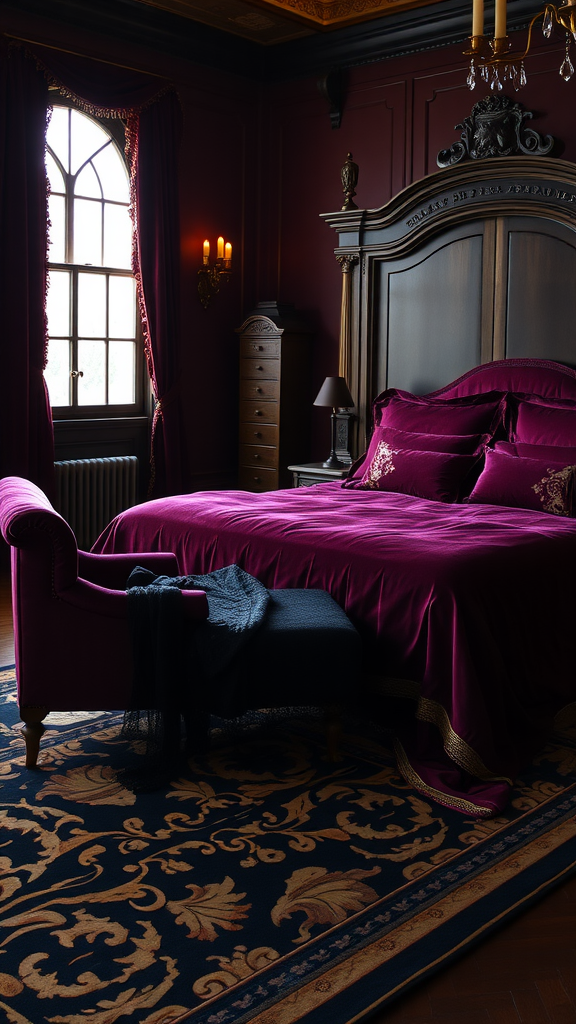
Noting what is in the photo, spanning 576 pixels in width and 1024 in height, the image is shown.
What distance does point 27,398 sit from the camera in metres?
5.57

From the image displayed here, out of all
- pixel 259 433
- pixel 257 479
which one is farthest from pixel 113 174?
pixel 257 479

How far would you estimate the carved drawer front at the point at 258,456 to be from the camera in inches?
260

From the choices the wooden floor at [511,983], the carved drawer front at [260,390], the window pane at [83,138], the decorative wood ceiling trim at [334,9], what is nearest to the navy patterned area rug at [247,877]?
the wooden floor at [511,983]

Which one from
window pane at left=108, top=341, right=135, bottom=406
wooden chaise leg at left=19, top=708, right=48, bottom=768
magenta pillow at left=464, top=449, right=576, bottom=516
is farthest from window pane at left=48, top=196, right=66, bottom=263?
wooden chaise leg at left=19, top=708, right=48, bottom=768

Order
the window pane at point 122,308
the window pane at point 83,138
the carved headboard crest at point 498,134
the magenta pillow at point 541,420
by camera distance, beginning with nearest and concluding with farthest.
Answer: the magenta pillow at point 541,420
the carved headboard crest at point 498,134
the window pane at point 83,138
the window pane at point 122,308

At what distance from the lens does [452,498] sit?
15.4 ft

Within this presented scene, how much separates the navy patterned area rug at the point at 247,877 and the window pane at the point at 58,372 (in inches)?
122

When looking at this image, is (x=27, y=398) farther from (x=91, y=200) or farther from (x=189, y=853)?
(x=189, y=853)

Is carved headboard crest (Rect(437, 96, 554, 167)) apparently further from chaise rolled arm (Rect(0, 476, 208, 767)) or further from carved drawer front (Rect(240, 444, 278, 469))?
chaise rolled arm (Rect(0, 476, 208, 767))

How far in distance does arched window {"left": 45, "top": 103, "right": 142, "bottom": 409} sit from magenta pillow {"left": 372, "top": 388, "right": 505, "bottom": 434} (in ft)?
6.19

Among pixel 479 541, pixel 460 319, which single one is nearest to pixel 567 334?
pixel 460 319

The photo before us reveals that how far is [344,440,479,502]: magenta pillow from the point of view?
4719 millimetres

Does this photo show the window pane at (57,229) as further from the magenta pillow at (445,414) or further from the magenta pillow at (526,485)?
the magenta pillow at (526,485)

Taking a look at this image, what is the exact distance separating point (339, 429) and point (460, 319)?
1057 mm
